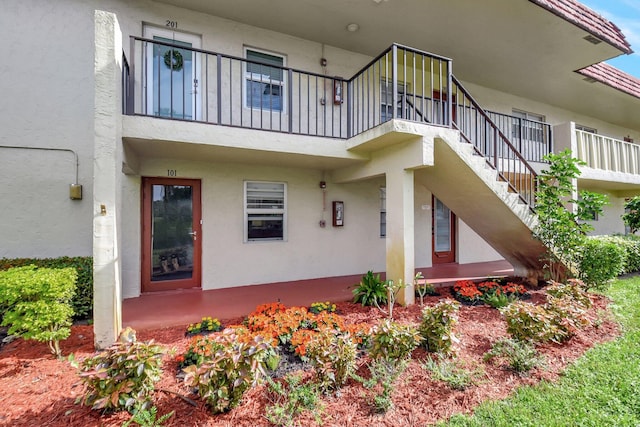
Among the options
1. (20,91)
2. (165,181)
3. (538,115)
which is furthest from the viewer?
(538,115)

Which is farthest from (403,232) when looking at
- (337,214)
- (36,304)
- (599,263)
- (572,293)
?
(36,304)

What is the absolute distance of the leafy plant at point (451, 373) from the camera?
2885mm

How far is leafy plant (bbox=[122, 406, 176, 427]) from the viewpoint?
90.0 inches

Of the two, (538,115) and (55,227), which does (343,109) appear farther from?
(538,115)

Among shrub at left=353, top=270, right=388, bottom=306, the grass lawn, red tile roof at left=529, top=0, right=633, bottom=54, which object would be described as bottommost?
the grass lawn

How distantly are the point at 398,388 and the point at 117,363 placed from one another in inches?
99.8

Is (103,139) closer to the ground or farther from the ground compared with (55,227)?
farther from the ground

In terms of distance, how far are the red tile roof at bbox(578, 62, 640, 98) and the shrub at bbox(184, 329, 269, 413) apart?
11.3 metres

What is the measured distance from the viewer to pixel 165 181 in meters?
5.91

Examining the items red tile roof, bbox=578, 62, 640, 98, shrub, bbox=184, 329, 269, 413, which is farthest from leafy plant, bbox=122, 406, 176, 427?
red tile roof, bbox=578, 62, 640, 98

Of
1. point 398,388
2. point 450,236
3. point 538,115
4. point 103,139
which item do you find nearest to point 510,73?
point 538,115

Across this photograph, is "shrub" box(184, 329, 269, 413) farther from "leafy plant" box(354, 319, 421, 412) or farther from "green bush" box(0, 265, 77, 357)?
"green bush" box(0, 265, 77, 357)

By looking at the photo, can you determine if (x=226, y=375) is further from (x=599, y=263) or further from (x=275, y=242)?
(x=599, y=263)

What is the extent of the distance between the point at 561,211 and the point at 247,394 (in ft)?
20.7
